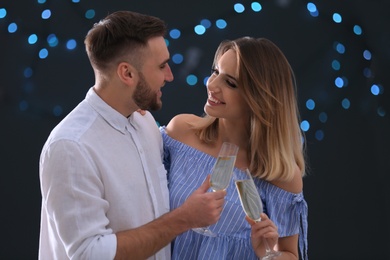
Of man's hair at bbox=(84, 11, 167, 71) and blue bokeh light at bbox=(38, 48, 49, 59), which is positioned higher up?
man's hair at bbox=(84, 11, 167, 71)

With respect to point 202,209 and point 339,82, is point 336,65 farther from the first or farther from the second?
point 202,209

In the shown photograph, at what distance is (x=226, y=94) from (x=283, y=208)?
454mm

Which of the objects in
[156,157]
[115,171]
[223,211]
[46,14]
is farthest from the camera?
[46,14]

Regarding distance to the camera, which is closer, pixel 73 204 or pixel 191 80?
pixel 73 204

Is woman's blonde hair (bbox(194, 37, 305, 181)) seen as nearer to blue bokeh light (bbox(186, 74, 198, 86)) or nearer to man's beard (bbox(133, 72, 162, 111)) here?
man's beard (bbox(133, 72, 162, 111))

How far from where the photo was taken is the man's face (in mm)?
1944

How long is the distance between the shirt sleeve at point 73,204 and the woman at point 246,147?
457mm

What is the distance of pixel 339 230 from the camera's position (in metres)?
3.67

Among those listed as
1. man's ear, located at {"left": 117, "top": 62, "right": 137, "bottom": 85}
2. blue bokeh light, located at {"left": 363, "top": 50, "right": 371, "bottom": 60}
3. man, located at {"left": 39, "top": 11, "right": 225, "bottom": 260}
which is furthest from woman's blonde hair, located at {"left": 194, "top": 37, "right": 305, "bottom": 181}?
blue bokeh light, located at {"left": 363, "top": 50, "right": 371, "bottom": 60}

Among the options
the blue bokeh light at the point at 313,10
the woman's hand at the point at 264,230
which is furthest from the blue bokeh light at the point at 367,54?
the woman's hand at the point at 264,230

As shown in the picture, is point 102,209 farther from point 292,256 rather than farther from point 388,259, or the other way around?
point 388,259

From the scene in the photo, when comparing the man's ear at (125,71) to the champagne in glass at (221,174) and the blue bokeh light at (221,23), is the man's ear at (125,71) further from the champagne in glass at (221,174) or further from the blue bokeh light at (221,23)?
the blue bokeh light at (221,23)

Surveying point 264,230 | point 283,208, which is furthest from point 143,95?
point 283,208

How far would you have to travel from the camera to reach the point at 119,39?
1921mm
